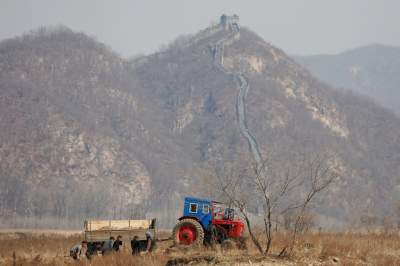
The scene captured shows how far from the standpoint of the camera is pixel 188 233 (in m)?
30.4

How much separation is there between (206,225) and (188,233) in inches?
43.4

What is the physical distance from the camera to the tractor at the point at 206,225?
99.7 feet

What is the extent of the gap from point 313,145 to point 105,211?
82611 millimetres

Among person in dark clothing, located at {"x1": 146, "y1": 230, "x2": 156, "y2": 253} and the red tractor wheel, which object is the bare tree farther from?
person in dark clothing, located at {"x1": 146, "y1": 230, "x2": 156, "y2": 253}

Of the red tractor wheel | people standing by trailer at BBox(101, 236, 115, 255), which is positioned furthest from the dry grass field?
the red tractor wheel

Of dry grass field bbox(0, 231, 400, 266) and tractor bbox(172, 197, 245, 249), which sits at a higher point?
tractor bbox(172, 197, 245, 249)

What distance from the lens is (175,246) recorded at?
95.6 ft

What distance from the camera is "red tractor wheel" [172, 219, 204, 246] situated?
30.3 m

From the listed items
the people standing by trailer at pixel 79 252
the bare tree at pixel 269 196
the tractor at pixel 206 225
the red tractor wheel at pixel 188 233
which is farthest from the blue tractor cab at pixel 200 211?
the people standing by trailer at pixel 79 252

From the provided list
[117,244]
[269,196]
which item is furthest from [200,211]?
[269,196]

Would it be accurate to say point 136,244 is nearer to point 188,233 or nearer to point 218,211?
point 188,233

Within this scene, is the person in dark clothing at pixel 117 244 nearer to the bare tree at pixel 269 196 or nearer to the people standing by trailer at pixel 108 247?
the people standing by trailer at pixel 108 247

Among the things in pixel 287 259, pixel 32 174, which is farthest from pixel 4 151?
pixel 287 259

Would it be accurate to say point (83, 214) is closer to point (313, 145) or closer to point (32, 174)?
point (32, 174)
